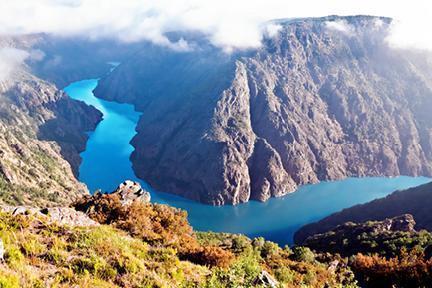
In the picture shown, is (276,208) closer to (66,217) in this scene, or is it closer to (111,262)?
(66,217)

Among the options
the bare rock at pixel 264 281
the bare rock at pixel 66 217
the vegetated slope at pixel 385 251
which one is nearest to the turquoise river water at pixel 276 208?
the vegetated slope at pixel 385 251

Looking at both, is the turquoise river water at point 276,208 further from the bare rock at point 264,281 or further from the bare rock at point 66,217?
the bare rock at point 264,281

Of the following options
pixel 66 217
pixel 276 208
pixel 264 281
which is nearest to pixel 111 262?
pixel 264 281

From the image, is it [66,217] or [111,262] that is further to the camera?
[66,217]

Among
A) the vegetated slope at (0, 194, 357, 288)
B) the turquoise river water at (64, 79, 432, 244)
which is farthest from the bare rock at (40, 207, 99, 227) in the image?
the turquoise river water at (64, 79, 432, 244)

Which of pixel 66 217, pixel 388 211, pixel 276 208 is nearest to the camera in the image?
pixel 66 217

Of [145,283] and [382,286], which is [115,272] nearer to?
[145,283]

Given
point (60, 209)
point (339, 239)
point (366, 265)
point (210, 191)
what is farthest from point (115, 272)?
point (210, 191)

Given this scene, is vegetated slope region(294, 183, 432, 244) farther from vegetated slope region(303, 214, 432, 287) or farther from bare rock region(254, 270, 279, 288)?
bare rock region(254, 270, 279, 288)

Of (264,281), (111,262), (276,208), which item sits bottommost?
(264,281)
